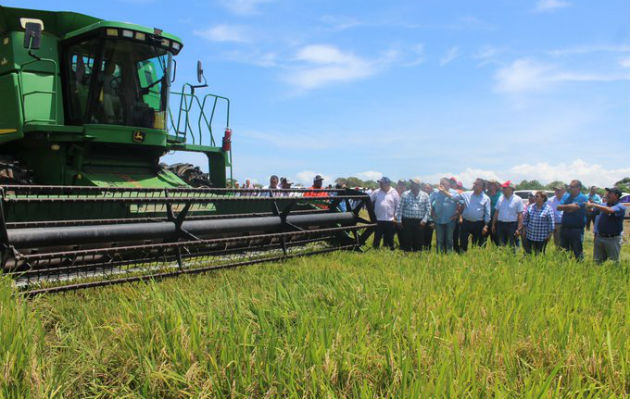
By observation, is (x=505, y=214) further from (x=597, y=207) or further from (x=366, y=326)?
(x=366, y=326)

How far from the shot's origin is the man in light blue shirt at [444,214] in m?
8.19

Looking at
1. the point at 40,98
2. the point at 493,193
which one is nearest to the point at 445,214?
the point at 493,193

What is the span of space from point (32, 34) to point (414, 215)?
5927 millimetres

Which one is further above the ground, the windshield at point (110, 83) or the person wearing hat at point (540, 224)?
the windshield at point (110, 83)

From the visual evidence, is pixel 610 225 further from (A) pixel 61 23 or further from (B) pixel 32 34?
(A) pixel 61 23

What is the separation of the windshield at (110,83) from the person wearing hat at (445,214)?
15.0 feet

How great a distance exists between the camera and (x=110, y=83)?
686 centimetres

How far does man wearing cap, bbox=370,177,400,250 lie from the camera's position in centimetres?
855

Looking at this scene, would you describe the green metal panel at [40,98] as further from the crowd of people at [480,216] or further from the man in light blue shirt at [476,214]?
the man in light blue shirt at [476,214]

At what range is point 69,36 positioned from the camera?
267 inches

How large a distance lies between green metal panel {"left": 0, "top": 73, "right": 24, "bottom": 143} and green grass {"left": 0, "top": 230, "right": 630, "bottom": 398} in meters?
3.72

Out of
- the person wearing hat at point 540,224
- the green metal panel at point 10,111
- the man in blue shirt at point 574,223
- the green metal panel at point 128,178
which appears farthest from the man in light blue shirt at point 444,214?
the green metal panel at point 10,111

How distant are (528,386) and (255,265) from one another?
11.7ft

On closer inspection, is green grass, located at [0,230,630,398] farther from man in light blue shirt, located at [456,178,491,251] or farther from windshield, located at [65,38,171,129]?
man in light blue shirt, located at [456,178,491,251]
